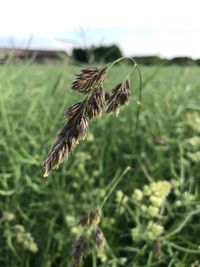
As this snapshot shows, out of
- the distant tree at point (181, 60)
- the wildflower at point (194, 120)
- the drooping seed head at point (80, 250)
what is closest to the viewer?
the drooping seed head at point (80, 250)

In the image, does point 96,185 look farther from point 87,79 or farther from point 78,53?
point 78,53

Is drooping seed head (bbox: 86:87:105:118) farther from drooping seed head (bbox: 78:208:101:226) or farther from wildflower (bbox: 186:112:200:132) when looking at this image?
wildflower (bbox: 186:112:200:132)

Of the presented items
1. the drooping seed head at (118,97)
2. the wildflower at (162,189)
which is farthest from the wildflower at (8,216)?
the drooping seed head at (118,97)

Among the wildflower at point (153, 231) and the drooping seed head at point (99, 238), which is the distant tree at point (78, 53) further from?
the drooping seed head at point (99, 238)

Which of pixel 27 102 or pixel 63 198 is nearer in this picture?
pixel 63 198

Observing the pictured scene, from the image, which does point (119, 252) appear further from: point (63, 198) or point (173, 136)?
point (173, 136)

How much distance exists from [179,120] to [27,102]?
63 centimetres

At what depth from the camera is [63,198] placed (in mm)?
2039

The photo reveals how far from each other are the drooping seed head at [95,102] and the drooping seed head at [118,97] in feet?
0.09

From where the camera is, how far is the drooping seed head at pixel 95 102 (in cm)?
68

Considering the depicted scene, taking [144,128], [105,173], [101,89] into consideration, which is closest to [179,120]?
[144,128]

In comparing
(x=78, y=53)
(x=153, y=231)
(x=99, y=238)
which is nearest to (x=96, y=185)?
(x=153, y=231)

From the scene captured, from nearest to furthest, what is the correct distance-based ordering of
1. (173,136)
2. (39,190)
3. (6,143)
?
(39,190) < (6,143) < (173,136)

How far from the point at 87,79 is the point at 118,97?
0.06 metres
